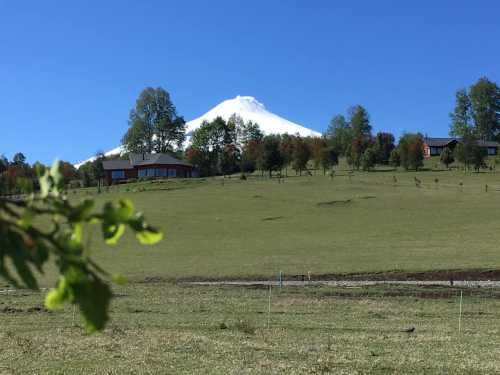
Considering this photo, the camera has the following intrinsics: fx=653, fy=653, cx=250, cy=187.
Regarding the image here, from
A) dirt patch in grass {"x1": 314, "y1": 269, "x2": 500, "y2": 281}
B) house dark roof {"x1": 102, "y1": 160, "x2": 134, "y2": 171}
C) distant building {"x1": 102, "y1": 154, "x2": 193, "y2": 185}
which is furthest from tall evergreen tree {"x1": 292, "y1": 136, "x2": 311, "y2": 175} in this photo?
dirt patch in grass {"x1": 314, "y1": 269, "x2": 500, "y2": 281}

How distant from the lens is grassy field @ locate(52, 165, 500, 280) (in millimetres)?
36531

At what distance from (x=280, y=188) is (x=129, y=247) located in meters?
45.2

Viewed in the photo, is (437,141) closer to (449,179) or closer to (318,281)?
(449,179)

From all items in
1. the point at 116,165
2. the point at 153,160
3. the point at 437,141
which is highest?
the point at 437,141

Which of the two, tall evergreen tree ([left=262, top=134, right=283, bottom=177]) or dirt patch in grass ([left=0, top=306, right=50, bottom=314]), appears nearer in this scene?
dirt patch in grass ([left=0, top=306, right=50, bottom=314])

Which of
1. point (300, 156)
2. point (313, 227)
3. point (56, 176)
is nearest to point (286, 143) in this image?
point (300, 156)

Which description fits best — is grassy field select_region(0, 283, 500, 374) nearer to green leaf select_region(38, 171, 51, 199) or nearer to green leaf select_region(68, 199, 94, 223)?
green leaf select_region(38, 171, 51, 199)

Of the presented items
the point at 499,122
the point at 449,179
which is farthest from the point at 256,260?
the point at 499,122

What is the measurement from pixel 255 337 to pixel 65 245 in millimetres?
12106

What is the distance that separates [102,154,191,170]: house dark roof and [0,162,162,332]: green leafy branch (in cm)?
12583

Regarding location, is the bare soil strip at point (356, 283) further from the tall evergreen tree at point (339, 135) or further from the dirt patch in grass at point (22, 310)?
the tall evergreen tree at point (339, 135)

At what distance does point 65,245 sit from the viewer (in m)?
1.67

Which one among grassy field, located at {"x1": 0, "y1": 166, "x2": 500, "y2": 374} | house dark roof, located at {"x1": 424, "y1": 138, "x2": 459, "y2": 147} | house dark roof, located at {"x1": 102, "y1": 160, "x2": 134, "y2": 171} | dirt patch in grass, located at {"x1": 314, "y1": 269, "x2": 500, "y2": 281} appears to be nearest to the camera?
grassy field, located at {"x1": 0, "y1": 166, "x2": 500, "y2": 374}

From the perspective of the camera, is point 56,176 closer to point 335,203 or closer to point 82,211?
point 82,211
